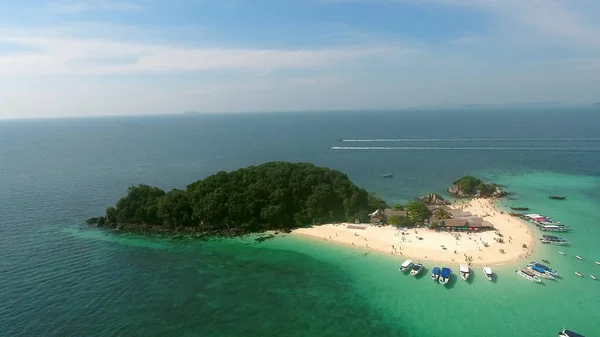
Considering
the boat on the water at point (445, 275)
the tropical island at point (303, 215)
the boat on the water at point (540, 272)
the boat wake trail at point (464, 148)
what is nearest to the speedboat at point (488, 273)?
the boat on the water at point (445, 275)

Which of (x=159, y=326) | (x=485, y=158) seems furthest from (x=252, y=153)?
(x=159, y=326)

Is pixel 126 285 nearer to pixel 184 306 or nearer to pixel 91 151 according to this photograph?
pixel 184 306

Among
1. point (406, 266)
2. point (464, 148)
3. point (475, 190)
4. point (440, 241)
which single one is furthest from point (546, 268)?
point (464, 148)

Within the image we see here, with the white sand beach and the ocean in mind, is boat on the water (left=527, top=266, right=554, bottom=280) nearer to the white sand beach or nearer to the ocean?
the ocean

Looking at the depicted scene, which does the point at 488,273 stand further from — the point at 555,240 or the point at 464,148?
the point at 464,148

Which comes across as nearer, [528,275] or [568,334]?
[568,334]

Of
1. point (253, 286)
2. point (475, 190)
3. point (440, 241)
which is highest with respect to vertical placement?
point (253, 286)

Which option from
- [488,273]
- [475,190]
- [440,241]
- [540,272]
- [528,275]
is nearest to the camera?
[528,275]
